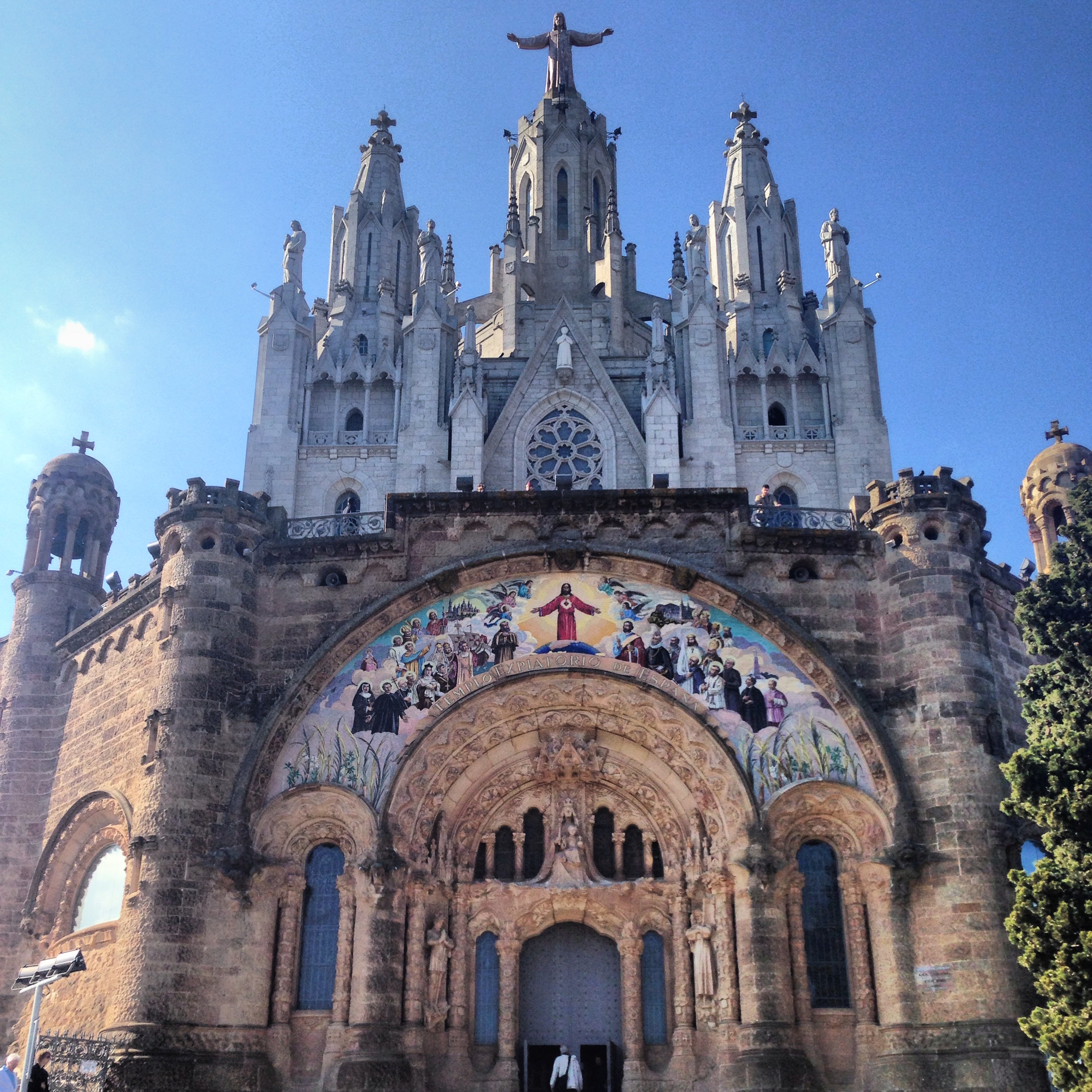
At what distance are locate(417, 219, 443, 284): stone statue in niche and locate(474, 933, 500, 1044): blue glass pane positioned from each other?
1083 inches

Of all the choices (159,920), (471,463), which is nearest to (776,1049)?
(159,920)

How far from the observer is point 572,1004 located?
22531 mm

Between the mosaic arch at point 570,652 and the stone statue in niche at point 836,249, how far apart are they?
24184mm

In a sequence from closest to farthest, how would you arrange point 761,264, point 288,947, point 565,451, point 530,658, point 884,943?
1. point 884,943
2. point 288,947
3. point 530,658
4. point 565,451
5. point 761,264

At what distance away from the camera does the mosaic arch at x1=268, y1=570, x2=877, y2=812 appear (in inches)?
866

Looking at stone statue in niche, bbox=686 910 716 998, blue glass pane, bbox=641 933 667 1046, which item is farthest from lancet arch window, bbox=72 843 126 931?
stone statue in niche, bbox=686 910 716 998

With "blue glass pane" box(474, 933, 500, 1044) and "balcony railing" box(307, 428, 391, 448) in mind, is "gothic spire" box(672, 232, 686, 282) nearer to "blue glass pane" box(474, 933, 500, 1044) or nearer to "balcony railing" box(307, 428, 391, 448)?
"balcony railing" box(307, 428, 391, 448)

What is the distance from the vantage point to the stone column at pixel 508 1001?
21703 mm

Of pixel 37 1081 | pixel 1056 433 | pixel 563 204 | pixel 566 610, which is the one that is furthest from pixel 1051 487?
pixel 563 204

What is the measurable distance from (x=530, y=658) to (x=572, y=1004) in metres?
6.05

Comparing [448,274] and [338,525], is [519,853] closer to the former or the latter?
[338,525]

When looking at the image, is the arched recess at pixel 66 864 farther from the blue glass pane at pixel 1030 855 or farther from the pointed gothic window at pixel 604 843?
the blue glass pane at pixel 1030 855

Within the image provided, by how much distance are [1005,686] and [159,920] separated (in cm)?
1495

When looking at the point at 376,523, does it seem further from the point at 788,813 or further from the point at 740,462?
the point at 740,462
